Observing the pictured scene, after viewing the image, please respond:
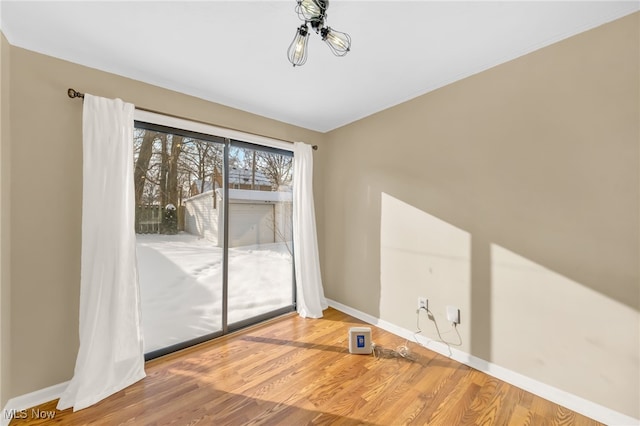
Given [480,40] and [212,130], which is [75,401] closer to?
[212,130]

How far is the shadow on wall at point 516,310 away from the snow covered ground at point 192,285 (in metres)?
1.58

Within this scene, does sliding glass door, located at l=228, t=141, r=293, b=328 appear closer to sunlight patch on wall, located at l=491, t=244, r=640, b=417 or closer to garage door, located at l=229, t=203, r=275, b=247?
garage door, located at l=229, t=203, r=275, b=247

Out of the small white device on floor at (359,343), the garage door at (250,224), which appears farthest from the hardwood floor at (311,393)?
the garage door at (250,224)

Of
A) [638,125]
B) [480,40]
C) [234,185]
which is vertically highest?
[480,40]

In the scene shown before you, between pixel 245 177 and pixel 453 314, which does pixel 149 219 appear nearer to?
pixel 245 177

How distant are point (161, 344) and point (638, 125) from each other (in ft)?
12.7

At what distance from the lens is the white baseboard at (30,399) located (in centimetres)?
159

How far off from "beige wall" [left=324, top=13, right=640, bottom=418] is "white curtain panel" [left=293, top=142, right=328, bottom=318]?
98 centimetres

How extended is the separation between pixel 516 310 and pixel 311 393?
5.47 ft

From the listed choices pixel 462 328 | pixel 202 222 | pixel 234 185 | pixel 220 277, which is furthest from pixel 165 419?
pixel 462 328

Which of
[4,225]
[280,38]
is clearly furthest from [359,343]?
[4,225]

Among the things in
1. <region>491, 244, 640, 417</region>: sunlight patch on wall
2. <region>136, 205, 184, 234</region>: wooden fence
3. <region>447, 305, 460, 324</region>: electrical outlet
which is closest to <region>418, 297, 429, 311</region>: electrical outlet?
<region>447, 305, 460, 324</region>: electrical outlet

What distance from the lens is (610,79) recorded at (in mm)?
1558

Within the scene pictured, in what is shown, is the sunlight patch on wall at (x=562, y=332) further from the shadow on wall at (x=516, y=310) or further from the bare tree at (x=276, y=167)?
the bare tree at (x=276, y=167)
